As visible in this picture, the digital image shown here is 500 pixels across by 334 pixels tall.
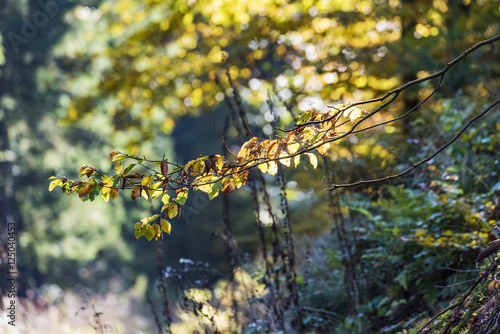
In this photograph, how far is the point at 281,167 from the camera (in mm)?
3160

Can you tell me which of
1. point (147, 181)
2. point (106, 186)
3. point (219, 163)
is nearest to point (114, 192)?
point (106, 186)

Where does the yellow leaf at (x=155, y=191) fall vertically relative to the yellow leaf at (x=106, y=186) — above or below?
below

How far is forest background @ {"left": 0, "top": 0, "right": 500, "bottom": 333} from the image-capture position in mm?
3133

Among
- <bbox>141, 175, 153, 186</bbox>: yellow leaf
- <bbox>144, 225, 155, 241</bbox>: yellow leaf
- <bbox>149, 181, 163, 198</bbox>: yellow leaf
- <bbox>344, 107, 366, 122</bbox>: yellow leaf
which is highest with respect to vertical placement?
<bbox>344, 107, 366, 122</bbox>: yellow leaf

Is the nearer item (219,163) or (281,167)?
(219,163)

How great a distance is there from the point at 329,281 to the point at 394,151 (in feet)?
5.87

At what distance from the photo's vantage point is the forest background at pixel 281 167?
123 inches

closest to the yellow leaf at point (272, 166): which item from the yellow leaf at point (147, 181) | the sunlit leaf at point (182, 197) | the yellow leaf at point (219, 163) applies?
the yellow leaf at point (219, 163)

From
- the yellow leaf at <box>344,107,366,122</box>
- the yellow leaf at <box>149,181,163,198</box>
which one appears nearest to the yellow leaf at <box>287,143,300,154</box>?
the yellow leaf at <box>344,107,366,122</box>

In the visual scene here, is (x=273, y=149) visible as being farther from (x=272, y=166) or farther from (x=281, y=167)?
A: (x=281, y=167)

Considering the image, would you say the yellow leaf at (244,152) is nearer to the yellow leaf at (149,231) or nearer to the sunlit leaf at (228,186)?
the sunlit leaf at (228,186)

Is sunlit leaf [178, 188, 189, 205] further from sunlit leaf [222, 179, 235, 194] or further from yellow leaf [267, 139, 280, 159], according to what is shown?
yellow leaf [267, 139, 280, 159]

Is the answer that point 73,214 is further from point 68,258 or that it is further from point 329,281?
point 329,281

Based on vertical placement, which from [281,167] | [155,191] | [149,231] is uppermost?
[281,167]
